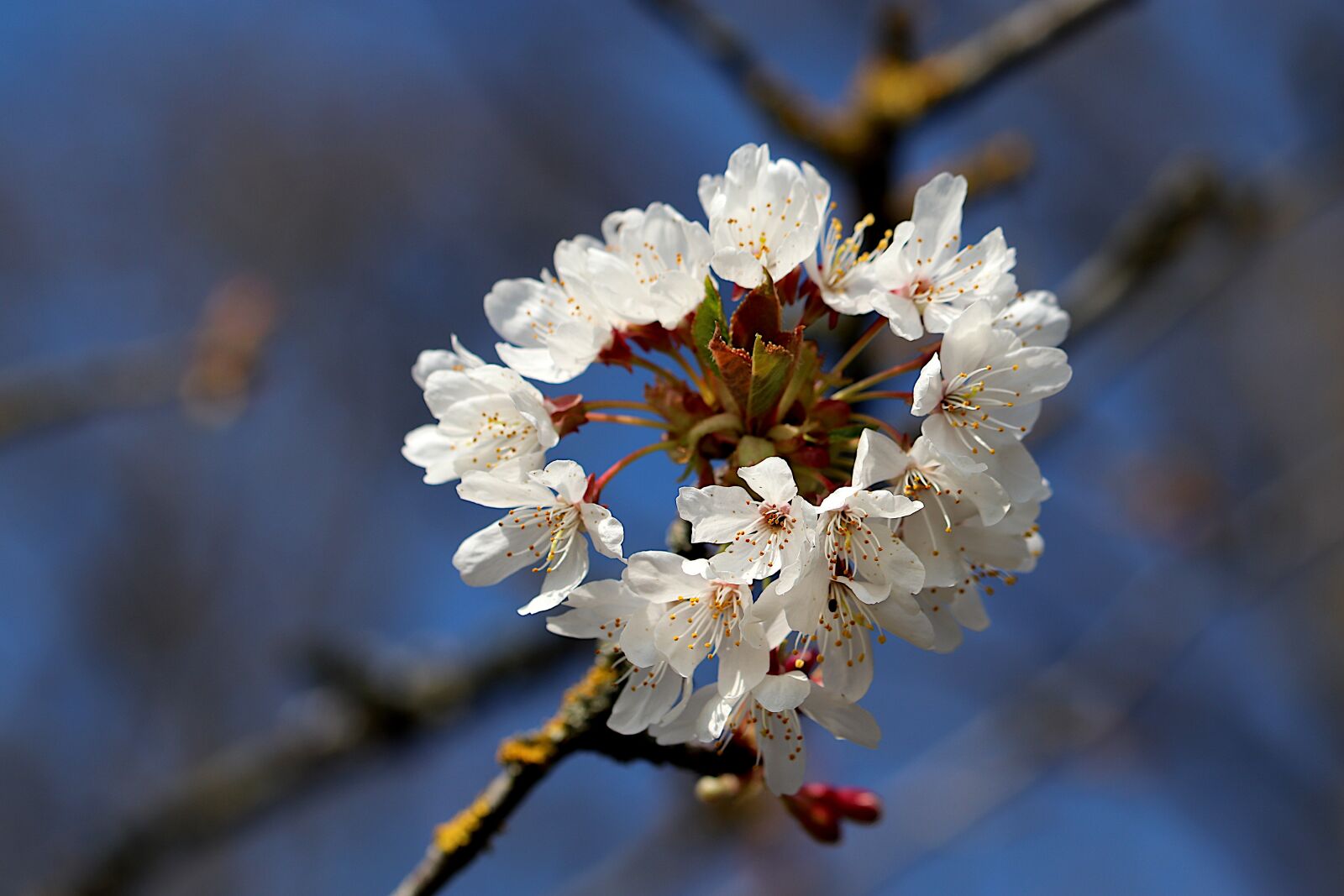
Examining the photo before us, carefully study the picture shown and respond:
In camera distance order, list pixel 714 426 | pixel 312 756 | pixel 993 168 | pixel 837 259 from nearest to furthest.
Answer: pixel 714 426
pixel 837 259
pixel 993 168
pixel 312 756

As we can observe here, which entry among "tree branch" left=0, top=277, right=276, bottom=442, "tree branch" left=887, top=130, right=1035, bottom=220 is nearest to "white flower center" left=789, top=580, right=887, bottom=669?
"tree branch" left=887, top=130, right=1035, bottom=220

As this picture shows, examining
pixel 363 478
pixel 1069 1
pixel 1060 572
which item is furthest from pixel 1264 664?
pixel 363 478

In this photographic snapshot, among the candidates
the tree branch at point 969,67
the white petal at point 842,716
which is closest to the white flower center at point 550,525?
the white petal at point 842,716

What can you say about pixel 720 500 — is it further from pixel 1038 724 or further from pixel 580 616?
pixel 1038 724

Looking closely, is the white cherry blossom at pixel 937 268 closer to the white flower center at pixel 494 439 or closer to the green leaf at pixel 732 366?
the green leaf at pixel 732 366

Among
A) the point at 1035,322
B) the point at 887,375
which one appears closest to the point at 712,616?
the point at 887,375

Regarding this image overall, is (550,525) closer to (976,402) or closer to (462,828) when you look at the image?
(462,828)

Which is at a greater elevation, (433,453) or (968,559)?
(433,453)
